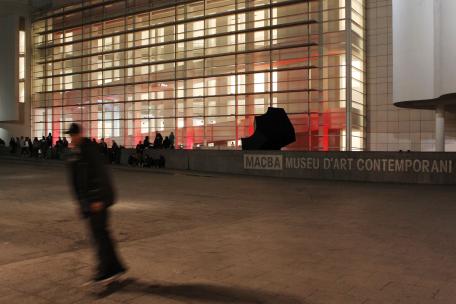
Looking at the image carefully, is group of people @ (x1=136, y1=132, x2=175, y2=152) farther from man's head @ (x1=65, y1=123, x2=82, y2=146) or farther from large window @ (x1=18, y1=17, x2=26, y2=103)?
large window @ (x1=18, y1=17, x2=26, y2=103)

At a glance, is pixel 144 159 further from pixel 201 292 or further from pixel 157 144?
pixel 201 292

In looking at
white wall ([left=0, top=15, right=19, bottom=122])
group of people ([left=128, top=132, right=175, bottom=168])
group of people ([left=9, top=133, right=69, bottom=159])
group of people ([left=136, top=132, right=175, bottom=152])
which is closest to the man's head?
group of people ([left=128, top=132, right=175, bottom=168])

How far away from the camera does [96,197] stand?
570 centimetres

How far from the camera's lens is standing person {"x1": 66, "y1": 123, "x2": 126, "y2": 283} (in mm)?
5711

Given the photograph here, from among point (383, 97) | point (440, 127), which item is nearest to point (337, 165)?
point (440, 127)

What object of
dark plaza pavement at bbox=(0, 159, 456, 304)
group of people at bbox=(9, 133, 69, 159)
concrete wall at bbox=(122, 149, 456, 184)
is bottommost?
dark plaza pavement at bbox=(0, 159, 456, 304)

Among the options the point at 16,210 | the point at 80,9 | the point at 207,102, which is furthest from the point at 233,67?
Result: the point at 16,210

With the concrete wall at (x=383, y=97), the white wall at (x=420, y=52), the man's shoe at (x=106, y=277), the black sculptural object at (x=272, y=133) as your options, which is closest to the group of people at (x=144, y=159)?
the black sculptural object at (x=272, y=133)

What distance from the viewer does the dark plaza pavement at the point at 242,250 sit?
559 cm

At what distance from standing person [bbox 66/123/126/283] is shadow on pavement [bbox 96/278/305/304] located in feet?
0.62

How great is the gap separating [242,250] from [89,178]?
281 cm

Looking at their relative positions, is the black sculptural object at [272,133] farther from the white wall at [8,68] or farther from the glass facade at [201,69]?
the white wall at [8,68]

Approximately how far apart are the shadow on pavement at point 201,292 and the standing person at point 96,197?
0.62 feet

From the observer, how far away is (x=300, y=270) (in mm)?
6457
